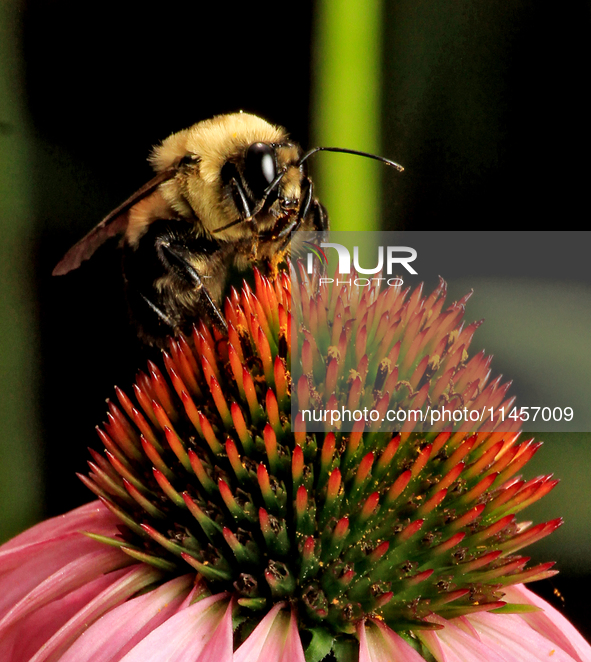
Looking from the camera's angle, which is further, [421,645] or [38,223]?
[38,223]

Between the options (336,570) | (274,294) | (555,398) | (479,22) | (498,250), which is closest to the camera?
(336,570)

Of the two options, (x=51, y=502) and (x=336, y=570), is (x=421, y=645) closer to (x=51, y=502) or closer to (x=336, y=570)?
(x=336, y=570)

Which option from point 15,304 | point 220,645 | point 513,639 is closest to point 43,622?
point 220,645

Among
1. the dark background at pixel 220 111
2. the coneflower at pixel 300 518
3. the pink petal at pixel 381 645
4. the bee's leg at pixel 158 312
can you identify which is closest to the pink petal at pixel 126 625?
the coneflower at pixel 300 518

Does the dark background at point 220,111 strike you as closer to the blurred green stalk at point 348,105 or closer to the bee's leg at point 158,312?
the blurred green stalk at point 348,105

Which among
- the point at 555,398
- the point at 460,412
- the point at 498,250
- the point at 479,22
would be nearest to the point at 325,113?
the point at 479,22

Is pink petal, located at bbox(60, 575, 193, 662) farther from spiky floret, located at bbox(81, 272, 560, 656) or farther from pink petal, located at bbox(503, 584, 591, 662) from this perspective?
pink petal, located at bbox(503, 584, 591, 662)

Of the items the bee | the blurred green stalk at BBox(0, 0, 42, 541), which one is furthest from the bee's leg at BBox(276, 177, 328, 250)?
the blurred green stalk at BBox(0, 0, 42, 541)
